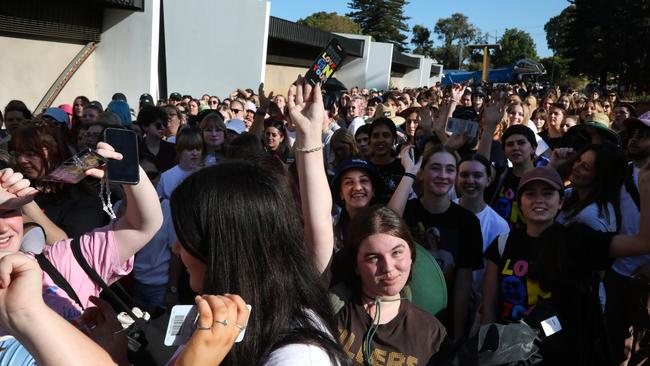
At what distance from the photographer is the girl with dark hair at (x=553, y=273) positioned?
2.41m

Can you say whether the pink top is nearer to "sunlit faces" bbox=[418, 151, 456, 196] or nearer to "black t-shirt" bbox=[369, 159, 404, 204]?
"sunlit faces" bbox=[418, 151, 456, 196]

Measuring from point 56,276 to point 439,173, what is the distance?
8.02ft

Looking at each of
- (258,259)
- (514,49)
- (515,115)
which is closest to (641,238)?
(258,259)

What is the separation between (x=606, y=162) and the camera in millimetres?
3598

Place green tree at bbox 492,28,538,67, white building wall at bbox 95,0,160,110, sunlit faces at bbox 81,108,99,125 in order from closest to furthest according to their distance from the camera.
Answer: sunlit faces at bbox 81,108,99,125, white building wall at bbox 95,0,160,110, green tree at bbox 492,28,538,67

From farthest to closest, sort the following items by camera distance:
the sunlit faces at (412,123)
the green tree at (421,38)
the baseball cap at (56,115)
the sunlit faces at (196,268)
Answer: the green tree at (421,38) < the sunlit faces at (412,123) < the baseball cap at (56,115) < the sunlit faces at (196,268)

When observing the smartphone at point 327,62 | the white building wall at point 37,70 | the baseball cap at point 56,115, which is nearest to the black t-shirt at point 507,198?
the smartphone at point 327,62

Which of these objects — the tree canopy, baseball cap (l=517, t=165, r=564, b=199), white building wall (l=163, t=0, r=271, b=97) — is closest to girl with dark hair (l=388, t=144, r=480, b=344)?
baseball cap (l=517, t=165, r=564, b=199)

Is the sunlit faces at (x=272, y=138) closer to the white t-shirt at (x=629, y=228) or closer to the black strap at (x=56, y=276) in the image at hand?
the white t-shirt at (x=629, y=228)

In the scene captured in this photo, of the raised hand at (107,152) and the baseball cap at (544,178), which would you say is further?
the baseball cap at (544,178)

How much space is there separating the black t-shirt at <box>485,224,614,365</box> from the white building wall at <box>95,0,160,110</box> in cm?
1289

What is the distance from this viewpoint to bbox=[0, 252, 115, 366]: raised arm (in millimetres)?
1176

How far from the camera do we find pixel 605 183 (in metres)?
3.53

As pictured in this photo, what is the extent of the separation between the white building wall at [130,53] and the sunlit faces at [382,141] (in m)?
10.4
